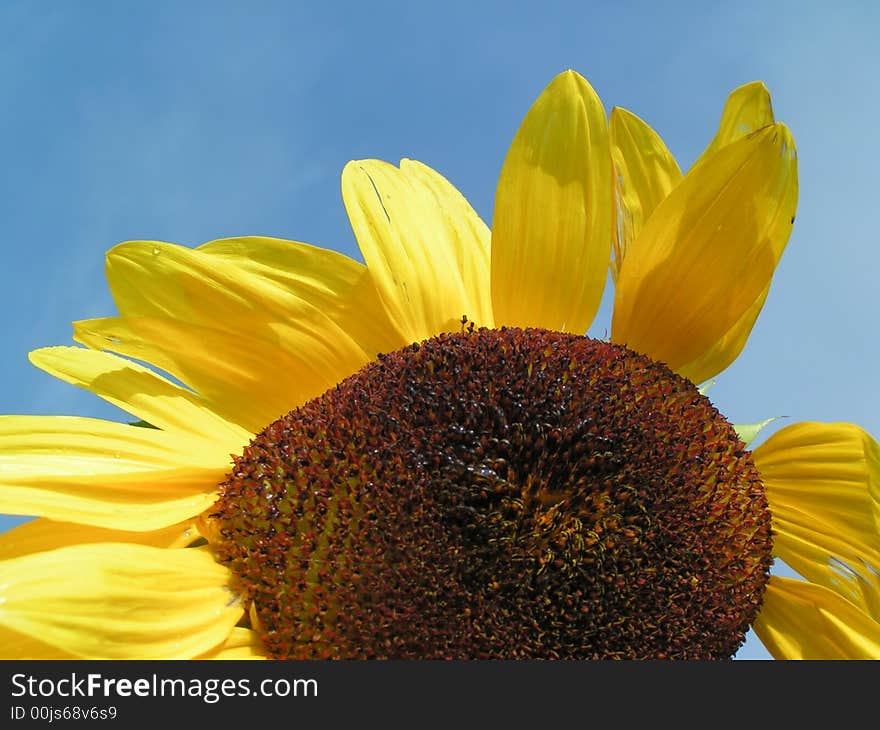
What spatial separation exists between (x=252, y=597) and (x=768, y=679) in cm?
113

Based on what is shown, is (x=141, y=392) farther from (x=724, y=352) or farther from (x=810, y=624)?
(x=810, y=624)

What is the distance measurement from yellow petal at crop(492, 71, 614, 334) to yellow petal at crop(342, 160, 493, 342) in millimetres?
132

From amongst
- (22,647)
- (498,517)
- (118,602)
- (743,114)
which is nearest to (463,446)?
(498,517)

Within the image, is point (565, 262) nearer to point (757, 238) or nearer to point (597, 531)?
point (757, 238)

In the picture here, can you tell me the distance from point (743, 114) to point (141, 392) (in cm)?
184

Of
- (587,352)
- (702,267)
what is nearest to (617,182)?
(702,267)

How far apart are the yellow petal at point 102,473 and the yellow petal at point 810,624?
1.53 metres

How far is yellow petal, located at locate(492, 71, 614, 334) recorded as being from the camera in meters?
2.96

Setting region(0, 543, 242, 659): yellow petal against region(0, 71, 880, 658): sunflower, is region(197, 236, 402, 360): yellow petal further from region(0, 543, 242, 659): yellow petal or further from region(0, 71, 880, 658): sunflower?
region(0, 543, 242, 659): yellow petal

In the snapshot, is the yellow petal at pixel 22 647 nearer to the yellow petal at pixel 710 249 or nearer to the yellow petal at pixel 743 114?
the yellow petal at pixel 710 249

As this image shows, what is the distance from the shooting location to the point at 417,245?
3012 mm

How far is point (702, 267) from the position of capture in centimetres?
284

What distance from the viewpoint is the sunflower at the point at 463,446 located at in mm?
2191

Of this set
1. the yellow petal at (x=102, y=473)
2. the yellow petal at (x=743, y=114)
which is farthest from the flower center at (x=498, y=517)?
the yellow petal at (x=743, y=114)
